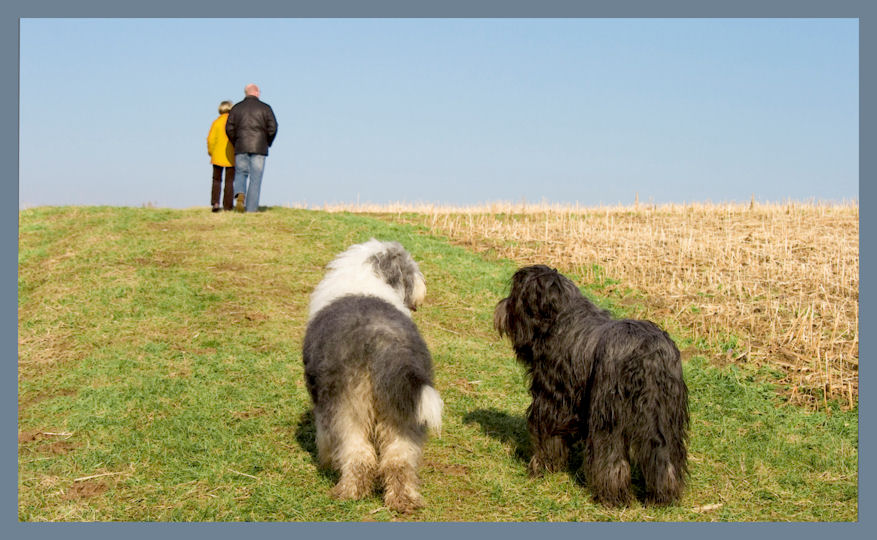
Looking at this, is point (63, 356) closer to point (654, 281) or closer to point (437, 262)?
point (437, 262)

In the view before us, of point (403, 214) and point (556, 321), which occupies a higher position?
point (403, 214)

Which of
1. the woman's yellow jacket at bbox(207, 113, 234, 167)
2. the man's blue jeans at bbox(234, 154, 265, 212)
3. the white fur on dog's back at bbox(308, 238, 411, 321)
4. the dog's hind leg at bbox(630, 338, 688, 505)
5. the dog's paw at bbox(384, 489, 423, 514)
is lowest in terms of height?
the dog's paw at bbox(384, 489, 423, 514)

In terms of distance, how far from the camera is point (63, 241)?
16031mm

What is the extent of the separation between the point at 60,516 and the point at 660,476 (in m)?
5.30

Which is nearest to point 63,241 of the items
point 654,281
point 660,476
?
point 654,281

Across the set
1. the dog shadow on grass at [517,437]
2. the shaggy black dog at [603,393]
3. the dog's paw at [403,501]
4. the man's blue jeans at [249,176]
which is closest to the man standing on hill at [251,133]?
the man's blue jeans at [249,176]

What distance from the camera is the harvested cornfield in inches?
416

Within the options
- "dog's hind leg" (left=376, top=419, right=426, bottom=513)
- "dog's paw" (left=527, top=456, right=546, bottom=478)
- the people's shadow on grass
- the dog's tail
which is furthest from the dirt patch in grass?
"dog's paw" (left=527, top=456, right=546, bottom=478)

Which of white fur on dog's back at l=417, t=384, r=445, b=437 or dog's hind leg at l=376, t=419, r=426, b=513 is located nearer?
white fur on dog's back at l=417, t=384, r=445, b=437

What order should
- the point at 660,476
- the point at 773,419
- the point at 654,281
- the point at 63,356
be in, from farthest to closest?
the point at 654,281 → the point at 63,356 → the point at 773,419 → the point at 660,476

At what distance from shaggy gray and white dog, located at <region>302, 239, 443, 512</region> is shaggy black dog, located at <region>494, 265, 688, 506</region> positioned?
1.23 m

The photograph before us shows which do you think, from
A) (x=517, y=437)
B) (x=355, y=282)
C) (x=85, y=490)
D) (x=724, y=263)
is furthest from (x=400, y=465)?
(x=724, y=263)

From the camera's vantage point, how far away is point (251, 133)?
17453mm

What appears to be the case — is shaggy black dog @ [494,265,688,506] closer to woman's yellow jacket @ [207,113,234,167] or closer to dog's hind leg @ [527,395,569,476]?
dog's hind leg @ [527,395,569,476]
